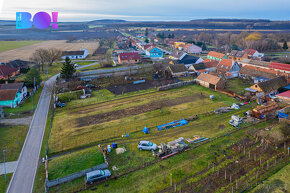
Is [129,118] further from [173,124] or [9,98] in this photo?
[9,98]

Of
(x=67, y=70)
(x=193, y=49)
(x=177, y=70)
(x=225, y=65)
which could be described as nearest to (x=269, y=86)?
(x=225, y=65)

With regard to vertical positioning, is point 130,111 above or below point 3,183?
above

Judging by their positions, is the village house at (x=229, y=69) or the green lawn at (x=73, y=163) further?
the village house at (x=229, y=69)

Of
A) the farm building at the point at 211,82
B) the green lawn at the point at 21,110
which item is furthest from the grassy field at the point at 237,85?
the green lawn at the point at 21,110

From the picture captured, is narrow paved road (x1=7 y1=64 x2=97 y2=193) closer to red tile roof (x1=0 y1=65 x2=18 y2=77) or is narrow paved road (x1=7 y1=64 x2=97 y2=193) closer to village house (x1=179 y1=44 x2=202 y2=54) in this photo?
red tile roof (x1=0 y1=65 x2=18 y2=77)

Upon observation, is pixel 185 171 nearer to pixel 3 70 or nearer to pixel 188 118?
pixel 188 118

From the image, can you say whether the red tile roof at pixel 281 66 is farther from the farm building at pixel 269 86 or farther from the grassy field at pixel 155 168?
the grassy field at pixel 155 168
